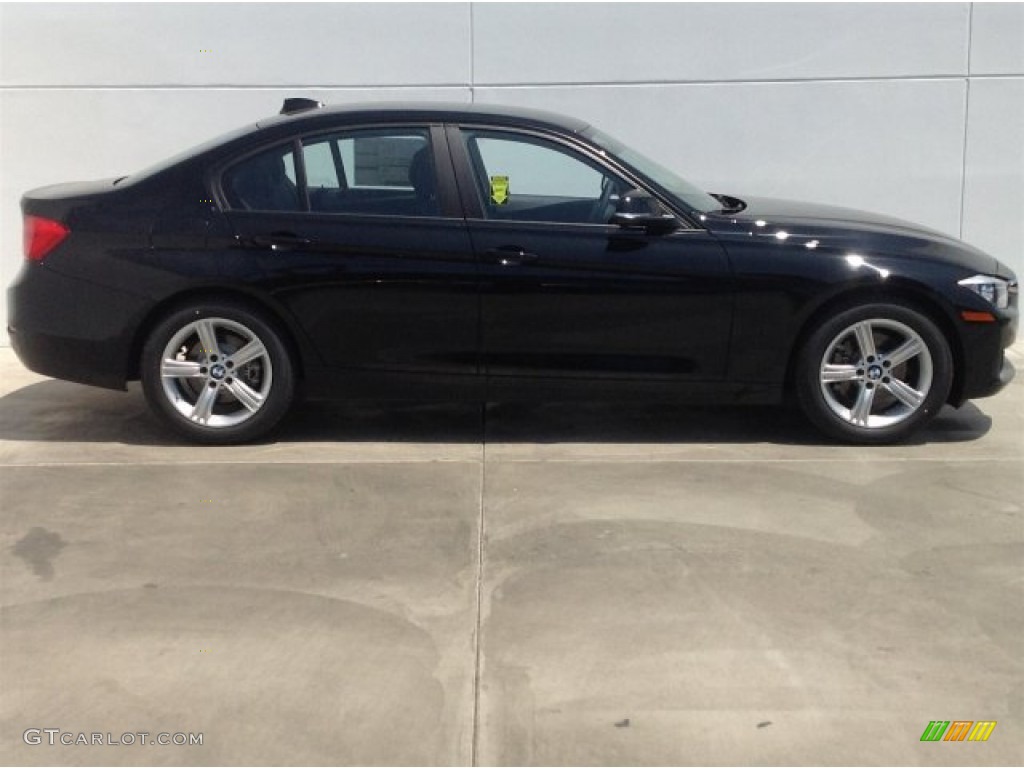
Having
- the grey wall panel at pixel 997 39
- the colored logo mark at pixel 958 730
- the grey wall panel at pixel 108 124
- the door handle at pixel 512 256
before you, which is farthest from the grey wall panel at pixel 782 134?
the colored logo mark at pixel 958 730

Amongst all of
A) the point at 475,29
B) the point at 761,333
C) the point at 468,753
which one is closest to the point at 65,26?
the point at 475,29

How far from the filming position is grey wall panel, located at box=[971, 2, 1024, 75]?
27.4 ft

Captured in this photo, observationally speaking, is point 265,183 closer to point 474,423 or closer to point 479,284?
point 479,284

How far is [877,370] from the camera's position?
5992mm

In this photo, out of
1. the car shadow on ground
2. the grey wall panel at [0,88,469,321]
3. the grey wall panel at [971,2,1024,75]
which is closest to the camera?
the car shadow on ground

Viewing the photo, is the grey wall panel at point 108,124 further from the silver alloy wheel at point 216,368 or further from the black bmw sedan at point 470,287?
the silver alloy wheel at point 216,368

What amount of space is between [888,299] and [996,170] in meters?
3.20

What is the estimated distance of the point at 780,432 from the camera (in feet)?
20.7

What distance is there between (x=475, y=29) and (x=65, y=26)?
8.98 ft

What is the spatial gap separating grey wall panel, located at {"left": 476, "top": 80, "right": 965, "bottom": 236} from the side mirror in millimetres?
2764

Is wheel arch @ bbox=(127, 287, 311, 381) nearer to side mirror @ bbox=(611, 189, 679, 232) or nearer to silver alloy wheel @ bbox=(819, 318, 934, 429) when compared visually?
side mirror @ bbox=(611, 189, 679, 232)

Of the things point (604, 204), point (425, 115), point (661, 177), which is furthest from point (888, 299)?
point (425, 115)

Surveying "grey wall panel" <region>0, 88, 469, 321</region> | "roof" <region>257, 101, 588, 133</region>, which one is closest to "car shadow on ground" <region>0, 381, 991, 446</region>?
"roof" <region>257, 101, 588, 133</region>

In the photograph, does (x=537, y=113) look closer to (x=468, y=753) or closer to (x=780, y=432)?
(x=780, y=432)
